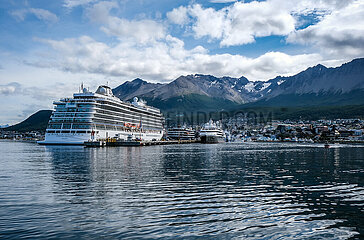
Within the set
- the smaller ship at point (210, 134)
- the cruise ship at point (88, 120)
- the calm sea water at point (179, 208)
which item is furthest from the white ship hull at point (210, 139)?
the calm sea water at point (179, 208)

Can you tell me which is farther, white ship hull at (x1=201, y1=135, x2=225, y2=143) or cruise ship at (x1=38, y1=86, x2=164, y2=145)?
white ship hull at (x1=201, y1=135, x2=225, y2=143)

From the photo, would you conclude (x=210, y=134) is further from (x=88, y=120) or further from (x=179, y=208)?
(x=179, y=208)

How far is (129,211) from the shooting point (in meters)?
16.1

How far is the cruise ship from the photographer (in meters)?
94.9

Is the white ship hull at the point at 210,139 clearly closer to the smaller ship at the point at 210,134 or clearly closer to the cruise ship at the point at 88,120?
the smaller ship at the point at 210,134

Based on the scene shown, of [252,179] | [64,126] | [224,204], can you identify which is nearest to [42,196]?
[224,204]

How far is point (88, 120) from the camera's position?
96.9 metres

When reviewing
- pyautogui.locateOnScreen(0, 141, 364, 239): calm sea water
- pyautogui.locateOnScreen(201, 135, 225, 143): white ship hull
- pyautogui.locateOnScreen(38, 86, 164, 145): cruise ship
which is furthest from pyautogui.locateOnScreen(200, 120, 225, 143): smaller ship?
pyautogui.locateOnScreen(0, 141, 364, 239): calm sea water

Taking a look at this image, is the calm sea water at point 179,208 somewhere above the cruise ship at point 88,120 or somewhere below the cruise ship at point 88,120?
below

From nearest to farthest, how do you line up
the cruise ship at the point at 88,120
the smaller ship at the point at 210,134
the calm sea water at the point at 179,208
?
the calm sea water at the point at 179,208 → the cruise ship at the point at 88,120 → the smaller ship at the point at 210,134

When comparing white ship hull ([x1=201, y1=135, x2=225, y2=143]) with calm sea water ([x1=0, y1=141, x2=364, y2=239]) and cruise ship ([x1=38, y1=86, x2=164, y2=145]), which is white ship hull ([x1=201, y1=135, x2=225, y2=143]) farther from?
calm sea water ([x1=0, y1=141, x2=364, y2=239])

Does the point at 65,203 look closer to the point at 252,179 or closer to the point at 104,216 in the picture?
the point at 104,216

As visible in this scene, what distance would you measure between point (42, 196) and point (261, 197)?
14.2 meters

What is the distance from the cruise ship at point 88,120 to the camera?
312 ft
